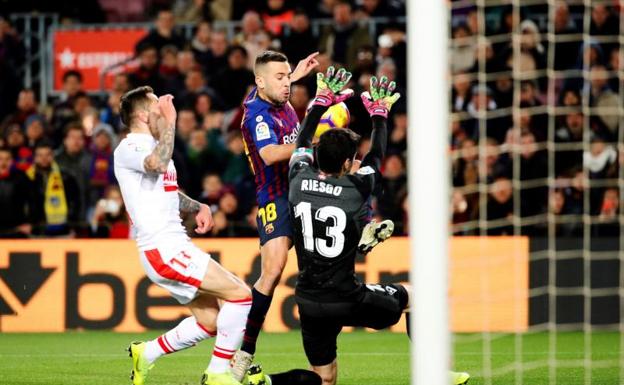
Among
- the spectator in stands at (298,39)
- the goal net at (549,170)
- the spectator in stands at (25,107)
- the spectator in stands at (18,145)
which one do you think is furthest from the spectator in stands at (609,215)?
the spectator in stands at (25,107)

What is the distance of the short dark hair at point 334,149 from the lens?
6742 millimetres

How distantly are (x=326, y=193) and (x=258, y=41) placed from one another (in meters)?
8.22

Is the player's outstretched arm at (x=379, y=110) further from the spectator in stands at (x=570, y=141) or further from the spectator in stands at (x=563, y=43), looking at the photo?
the spectator in stands at (x=563, y=43)

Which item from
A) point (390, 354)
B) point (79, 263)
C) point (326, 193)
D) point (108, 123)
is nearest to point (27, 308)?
point (79, 263)

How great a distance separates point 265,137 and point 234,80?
6745 millimetres

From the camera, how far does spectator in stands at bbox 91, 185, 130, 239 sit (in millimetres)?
13195

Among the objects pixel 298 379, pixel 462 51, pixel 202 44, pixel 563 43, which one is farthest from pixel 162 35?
pixel 298 379

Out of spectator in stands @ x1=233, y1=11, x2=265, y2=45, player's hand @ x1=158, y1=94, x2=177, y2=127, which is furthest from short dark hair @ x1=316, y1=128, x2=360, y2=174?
spectator in stands @ x1=233, y1=11, x2=265, y2=45

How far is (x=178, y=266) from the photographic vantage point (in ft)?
23.8

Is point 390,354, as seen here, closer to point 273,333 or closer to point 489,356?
point 489,356

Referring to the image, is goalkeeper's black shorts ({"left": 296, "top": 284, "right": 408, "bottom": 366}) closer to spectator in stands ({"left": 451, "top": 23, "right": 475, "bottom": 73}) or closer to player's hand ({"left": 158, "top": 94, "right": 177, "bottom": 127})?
player's hand ({"left": 158, "top": 94, "right": 177, "bottom": 127})

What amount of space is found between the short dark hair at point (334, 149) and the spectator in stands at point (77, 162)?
718cm

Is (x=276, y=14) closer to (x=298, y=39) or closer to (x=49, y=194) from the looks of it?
(x=298, y=39)

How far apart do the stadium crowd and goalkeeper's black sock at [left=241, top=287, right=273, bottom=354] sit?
4128 mm
